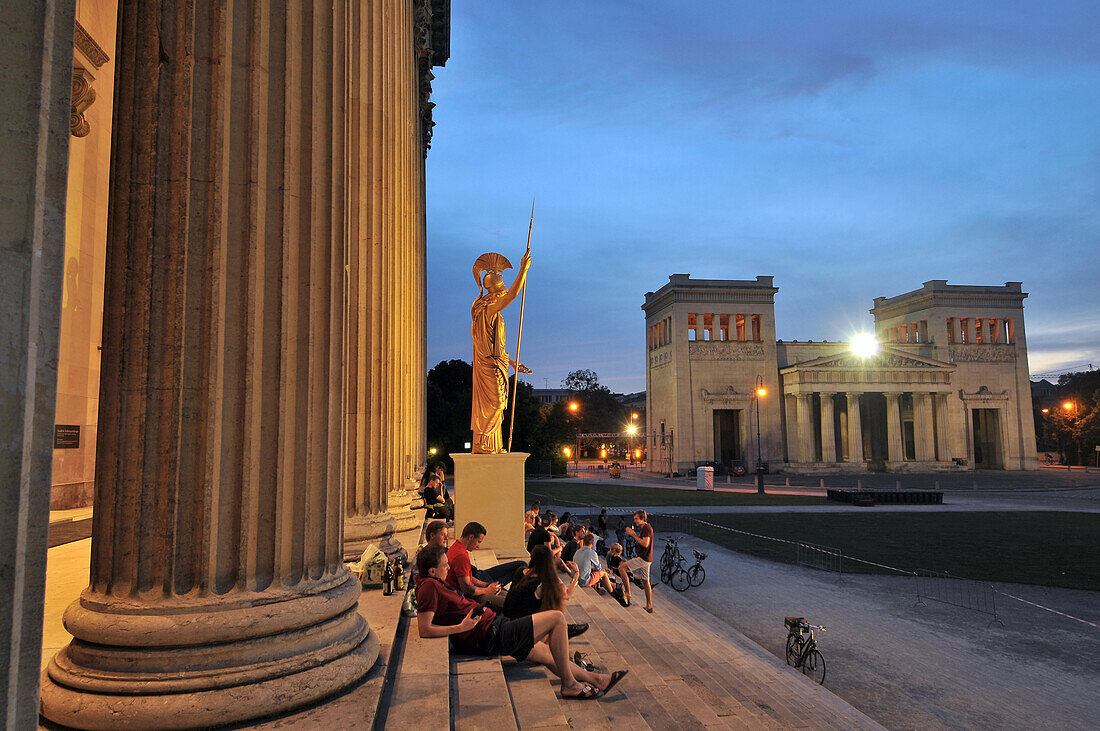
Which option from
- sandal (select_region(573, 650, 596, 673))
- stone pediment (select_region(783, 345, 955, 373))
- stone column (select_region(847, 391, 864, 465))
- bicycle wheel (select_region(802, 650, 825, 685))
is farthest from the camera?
stone pediment (select_region(783, 345, 955, 373))

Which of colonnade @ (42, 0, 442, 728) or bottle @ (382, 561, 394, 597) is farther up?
colonnade @ (42, 0, 442, 728)

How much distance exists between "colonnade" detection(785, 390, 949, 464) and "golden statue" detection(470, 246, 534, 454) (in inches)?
2068

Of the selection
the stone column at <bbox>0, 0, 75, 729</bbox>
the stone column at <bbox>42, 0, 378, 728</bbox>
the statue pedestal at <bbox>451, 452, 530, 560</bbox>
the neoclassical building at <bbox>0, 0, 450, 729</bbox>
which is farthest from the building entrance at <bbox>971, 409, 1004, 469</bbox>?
the stone column at <bbox>0, 0, 75, 729</bbox>

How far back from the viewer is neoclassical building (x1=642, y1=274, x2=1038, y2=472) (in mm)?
59375

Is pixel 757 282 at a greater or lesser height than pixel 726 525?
greater

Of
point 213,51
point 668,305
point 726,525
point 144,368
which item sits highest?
point 668,305

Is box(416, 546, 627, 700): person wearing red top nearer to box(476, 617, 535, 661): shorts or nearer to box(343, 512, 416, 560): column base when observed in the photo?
box(476, 617, 535, 661): shorts

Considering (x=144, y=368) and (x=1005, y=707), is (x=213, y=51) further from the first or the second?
(x=1005, y=707)

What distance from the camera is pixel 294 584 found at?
11.6 ft

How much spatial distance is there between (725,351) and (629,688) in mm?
57972

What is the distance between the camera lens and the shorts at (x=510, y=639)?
18.0ft

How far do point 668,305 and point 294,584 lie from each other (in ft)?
203

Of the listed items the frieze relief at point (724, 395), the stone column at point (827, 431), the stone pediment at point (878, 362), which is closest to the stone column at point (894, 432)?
the stone pediment at point (878, 362)

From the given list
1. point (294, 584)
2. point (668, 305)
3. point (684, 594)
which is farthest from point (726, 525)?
point (668, 305)
